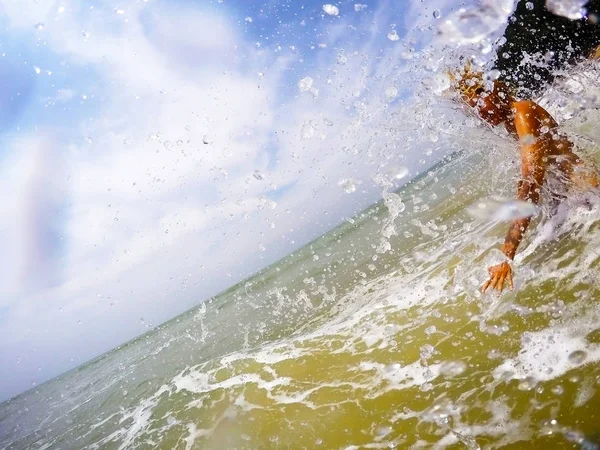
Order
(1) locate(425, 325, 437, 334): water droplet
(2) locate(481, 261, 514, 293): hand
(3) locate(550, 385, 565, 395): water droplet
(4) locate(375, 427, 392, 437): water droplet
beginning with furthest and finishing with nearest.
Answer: (1) locate(425, 325, 437, 334): water droplet < (2) locate(481, 261, 514, 293): hand < (4) locate(375, 427, 392, 437): water droplet < (3) locate(550, 385, 565, 395): water droplet

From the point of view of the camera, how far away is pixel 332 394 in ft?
13.1

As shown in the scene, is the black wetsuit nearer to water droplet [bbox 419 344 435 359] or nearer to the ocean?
the ocean

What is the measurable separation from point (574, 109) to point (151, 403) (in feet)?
33.0

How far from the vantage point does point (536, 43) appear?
1969 centimetres

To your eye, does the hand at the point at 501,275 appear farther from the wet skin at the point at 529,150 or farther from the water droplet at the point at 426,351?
the water droplet at the point at 426,351

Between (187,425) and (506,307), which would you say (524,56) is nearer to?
(506,307)

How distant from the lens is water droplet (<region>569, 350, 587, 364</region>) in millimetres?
2623

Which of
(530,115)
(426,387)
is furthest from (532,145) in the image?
(426,387)

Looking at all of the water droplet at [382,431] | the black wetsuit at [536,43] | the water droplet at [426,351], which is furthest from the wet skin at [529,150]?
the black wetsuit at [536,43]

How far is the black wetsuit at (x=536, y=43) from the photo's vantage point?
665 inches

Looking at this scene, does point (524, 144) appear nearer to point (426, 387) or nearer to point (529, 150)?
point (529, 150)

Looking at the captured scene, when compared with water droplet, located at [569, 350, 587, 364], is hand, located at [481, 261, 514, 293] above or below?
above

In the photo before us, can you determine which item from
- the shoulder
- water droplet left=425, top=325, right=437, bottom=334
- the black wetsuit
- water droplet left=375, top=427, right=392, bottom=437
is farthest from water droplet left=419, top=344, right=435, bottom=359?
the black wetsuit

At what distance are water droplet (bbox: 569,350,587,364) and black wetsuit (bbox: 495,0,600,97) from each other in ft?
55.1
